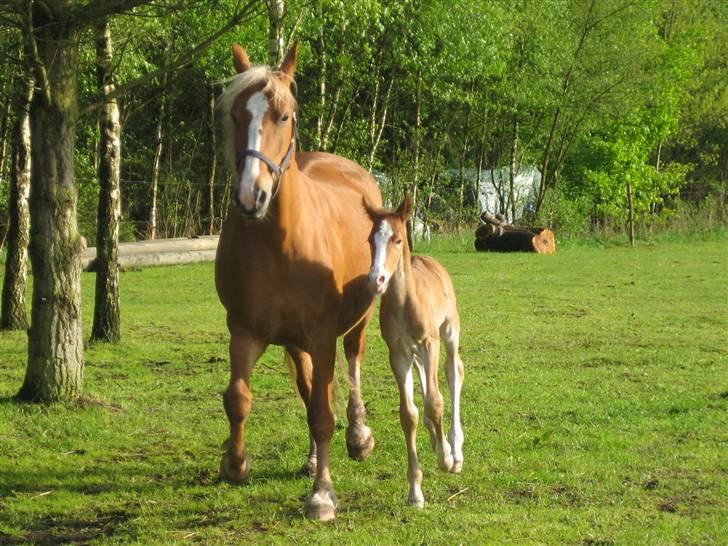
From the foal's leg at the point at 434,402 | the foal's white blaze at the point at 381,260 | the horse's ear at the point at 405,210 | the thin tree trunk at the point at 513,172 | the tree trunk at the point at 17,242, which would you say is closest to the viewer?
the foal's white blaze at the point at 381,260

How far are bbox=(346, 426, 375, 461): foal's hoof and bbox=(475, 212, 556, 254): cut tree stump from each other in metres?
23.4

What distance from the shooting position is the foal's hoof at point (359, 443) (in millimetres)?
7047

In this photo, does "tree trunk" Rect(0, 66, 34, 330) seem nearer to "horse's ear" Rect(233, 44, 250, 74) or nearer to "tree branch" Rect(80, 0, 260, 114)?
"tree branch" Rect(80, 0, 260, 114)

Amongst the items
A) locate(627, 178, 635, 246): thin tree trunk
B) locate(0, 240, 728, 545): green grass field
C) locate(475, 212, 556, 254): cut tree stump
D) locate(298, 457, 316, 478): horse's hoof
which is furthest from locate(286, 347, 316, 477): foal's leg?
locate(627, 178, 635, 246): thin tree trunk

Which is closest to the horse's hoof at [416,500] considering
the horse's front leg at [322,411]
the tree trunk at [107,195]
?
the horse's front leg at [322,411]

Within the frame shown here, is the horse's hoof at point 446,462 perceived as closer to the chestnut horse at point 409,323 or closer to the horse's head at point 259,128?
the chestnut horse at point 409,323

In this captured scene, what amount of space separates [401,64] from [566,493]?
2653cm

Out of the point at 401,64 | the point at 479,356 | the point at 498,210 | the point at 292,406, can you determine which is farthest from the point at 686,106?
the point at 292,406

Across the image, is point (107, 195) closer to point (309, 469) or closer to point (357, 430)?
point (357, 430)

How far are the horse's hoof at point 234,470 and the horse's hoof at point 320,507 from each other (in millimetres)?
439

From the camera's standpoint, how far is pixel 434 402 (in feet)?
21.7

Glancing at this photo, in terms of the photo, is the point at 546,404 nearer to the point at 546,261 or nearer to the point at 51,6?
the point at 51,6

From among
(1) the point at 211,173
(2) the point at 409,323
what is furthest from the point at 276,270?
(1) the point at 211,173

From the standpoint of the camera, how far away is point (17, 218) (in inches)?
505
